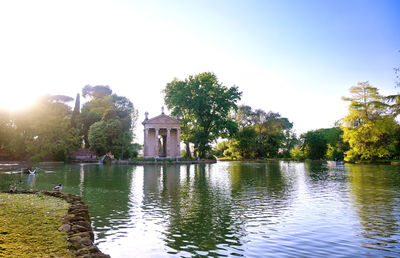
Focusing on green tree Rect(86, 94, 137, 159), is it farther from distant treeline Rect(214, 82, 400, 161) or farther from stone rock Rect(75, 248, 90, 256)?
stone rock Rect(75, 248, 90, 256)

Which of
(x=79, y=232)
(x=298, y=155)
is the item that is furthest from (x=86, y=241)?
(x=298, y=155)

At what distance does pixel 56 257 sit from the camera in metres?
6.00

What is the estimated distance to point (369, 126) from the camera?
56125 mm

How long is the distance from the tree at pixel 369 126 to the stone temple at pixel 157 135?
38.4 metres

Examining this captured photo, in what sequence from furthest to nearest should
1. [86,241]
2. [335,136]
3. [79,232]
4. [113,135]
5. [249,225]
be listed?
[335,136]
[113,135]
[249,225]
[79,232]
[86,241]

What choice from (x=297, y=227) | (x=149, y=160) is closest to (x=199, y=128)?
(x=149, y=160)

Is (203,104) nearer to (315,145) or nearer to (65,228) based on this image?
(315,145)

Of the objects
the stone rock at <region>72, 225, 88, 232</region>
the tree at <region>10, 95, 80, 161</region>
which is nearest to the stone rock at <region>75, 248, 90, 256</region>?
the stone rock at <region>72, 225, 88, 232</region>

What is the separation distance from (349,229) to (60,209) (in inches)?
389

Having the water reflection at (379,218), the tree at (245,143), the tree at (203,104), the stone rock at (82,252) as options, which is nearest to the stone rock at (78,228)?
the stone rock at (82,252)

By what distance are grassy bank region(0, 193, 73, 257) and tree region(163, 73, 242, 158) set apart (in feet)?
192

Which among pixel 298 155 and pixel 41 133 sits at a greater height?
pixel 41 133

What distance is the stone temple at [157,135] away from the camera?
71562 mm

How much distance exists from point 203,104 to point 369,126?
34.9 metres
